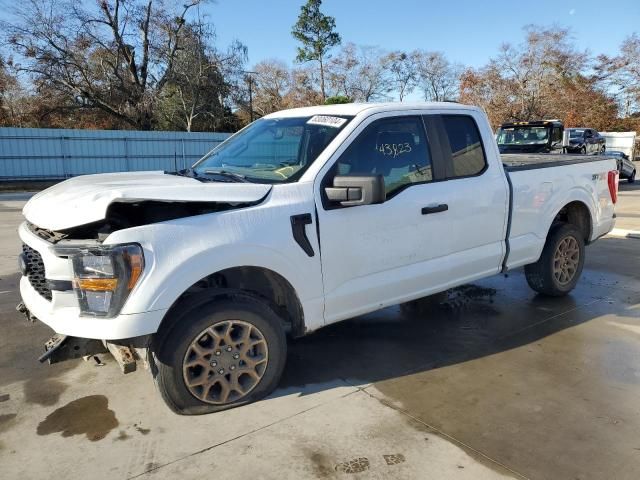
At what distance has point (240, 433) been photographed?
10.1 ft

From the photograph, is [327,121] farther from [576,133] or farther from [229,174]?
[576,133]

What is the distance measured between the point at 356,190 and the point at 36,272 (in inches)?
83.1

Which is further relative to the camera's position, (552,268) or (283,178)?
(552,268)

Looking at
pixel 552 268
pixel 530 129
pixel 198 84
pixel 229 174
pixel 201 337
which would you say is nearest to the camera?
pixel 201 337

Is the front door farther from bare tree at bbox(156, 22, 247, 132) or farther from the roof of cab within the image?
bare tree at bbox(156, 22, 247, 132)

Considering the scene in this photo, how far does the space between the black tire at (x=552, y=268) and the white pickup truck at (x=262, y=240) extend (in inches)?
35.7

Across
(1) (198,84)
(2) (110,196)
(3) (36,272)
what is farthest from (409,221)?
(1) (198,84)

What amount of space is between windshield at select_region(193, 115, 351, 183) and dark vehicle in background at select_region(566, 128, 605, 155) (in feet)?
64.3

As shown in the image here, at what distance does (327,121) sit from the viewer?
12.6 feet

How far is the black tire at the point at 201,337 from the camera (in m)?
3.06

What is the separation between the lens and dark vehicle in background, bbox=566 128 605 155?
21391mm

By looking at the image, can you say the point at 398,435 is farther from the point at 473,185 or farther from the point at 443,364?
the point at 473,185

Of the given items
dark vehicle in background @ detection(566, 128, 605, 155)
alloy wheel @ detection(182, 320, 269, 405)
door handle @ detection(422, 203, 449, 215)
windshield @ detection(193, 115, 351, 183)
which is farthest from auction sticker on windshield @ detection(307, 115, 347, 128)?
dark vehicle in background @ detection(566, 128, 605, 155)

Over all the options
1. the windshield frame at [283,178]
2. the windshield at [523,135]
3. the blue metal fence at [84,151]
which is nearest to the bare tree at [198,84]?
the blue metal fence at [84,151]
